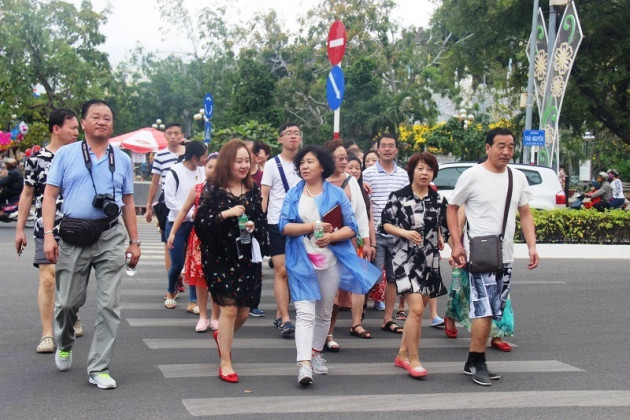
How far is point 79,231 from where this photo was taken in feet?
18.6

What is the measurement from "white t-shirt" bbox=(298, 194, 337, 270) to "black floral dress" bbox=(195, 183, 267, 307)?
34 cm

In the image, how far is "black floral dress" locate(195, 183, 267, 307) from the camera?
5.98 metres

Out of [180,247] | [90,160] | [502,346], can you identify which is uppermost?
[90,160]

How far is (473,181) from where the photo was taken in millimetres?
6254

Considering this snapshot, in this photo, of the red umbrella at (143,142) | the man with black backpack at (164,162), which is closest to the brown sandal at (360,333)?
the man with black backpack at (164,162)

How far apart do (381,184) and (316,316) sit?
9.00 ft

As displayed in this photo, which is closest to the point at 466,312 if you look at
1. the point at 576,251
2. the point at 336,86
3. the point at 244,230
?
the point at 244,230

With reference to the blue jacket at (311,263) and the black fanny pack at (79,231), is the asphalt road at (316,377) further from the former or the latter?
the black fanny pack at (79,231)

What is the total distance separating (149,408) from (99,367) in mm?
651

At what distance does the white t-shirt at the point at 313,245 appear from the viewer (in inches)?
243

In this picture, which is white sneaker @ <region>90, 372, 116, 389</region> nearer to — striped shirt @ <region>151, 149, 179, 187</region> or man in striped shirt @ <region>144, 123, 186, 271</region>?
man in striped shirt @ <region>144, 123, 186, 271</region>

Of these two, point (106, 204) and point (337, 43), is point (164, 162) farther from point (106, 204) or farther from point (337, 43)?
point (106, 204)

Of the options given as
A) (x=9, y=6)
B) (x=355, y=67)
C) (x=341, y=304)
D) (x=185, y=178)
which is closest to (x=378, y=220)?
(x=341, y=304)

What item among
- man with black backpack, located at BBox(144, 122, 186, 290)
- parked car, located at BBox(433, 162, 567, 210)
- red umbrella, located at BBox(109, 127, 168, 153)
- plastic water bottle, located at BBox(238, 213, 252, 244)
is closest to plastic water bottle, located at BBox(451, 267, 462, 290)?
plastic water bottle, located at BBox(238, 213, 252, 244)
